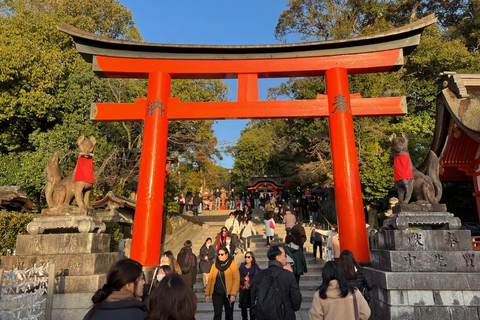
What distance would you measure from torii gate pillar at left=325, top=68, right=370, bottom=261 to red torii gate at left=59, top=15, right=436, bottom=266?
22 mm

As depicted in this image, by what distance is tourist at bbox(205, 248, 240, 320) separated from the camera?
4.79 m

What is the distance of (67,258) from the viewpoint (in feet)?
16.7

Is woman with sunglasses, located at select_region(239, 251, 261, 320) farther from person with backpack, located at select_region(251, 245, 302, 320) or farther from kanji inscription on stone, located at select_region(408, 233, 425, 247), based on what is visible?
kanji inscription on stone, located at select_region(408, 233, 425, 247)

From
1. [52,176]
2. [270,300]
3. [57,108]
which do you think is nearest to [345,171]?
[270,300]

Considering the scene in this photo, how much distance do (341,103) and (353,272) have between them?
4.53 meters

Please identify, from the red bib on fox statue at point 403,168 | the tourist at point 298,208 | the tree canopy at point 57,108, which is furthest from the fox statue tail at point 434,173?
the tourist at point 298,208

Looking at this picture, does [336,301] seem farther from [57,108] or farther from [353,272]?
[57,108]

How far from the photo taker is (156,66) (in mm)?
7684

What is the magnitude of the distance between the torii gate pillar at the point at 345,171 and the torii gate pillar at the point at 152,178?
3899mm

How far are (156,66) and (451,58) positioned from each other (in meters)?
16.5

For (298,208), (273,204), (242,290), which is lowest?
(242,290)

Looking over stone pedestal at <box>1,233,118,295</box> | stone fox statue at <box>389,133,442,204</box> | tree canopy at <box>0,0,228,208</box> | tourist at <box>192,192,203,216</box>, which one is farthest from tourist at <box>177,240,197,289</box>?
tourist at <box>192,192,203,216</box>

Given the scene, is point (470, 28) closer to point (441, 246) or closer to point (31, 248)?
point (441, 246)

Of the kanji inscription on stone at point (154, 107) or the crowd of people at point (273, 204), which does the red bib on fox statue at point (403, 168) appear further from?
the crowd of people at point (273, 204)
